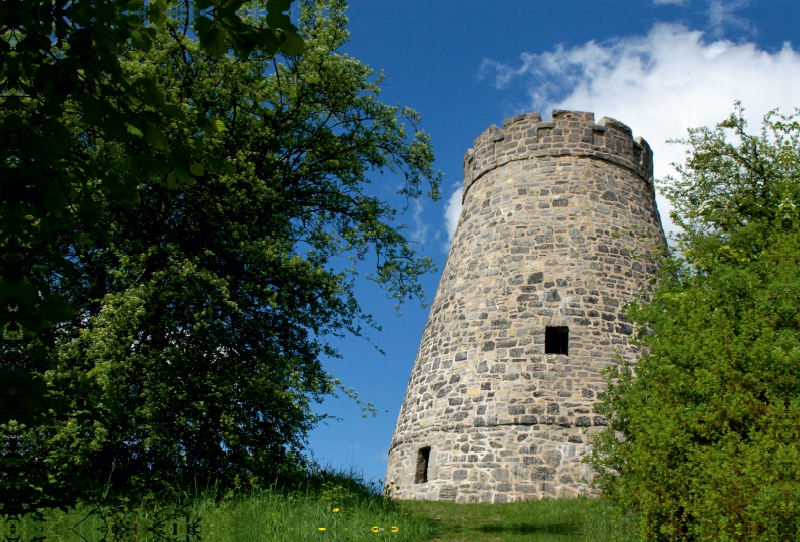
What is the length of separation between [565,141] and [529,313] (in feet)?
13.7

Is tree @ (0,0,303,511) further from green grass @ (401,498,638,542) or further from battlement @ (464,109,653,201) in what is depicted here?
battlement @ (464,109,653,201)

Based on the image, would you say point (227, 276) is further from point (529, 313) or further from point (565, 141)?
point (565, 141)

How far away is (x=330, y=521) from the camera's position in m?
7.68

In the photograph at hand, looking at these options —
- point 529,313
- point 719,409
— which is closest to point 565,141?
point 529,313

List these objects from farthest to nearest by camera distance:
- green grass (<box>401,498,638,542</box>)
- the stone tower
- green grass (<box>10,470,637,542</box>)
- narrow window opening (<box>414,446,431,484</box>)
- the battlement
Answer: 1. the battlement
2. narrow window opening (<box>414,446,431,484</box>)
3. the stone tower
4. green grass (<box>401,498,638,542</box>)
5. green grass (<box>10,470,637,542</box>)

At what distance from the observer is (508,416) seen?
12062mm

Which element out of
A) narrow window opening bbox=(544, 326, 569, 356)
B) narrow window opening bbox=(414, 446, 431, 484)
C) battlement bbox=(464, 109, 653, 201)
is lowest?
narrow window opening bbox=(414, 446, 431, 484)

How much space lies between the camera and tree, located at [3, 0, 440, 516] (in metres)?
8.81

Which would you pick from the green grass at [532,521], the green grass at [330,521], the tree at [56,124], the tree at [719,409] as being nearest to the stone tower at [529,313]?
the green grass at [532,521]

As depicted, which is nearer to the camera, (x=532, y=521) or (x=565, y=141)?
(x=532, y=521)

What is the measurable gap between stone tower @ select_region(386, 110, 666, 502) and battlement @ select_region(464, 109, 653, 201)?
0.03m

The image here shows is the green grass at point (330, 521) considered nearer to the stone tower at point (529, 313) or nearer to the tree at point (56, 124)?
the stone tower at point (529, 313)

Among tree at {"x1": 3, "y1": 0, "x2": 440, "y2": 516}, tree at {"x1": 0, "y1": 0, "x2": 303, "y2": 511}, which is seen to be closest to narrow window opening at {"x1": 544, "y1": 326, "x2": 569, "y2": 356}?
tree at {"x1": 3, "y1": 0, "x2": 440, "y2": 516}

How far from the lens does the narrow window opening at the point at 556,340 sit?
505 inches
